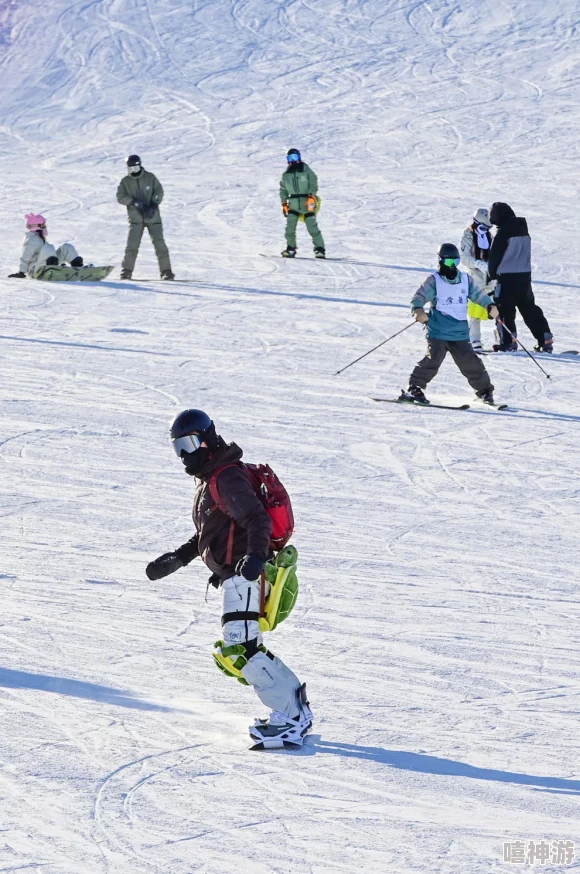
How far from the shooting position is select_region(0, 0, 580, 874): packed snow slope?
4488 mm

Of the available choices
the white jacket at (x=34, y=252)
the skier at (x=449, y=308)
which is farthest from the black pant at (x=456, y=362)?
the white jacket at (x=34, y=252)

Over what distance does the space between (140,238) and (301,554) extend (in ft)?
30.3

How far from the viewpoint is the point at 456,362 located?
10219 mm

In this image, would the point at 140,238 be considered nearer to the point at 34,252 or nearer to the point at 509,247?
the point at 34,252

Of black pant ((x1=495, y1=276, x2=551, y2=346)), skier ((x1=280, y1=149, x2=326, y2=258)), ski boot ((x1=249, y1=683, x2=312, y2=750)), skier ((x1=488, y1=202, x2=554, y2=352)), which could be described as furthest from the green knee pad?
skier ((x1=280, y1=149, x2=326, y2=258))

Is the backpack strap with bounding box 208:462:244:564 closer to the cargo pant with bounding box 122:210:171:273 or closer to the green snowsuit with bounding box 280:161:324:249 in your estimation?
the cargo pant with bounding box 122:210:171:273

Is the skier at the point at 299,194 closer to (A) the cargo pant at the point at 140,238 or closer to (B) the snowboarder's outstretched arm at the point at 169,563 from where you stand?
(A) the cargo pant at the point at 140,238

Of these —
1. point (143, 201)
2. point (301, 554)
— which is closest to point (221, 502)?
point (301, 554)

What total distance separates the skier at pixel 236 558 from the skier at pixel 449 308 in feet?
16.8

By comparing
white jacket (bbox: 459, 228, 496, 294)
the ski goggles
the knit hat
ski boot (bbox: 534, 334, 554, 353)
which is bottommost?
ski boot (bbox: 534, 334, 554, 353)

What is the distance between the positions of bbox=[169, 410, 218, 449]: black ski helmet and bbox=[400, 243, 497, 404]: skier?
5.11m

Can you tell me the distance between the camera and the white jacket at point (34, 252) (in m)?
16.0

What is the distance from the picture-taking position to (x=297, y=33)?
109 feet

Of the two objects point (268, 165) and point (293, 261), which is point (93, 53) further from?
point (293, 261)
